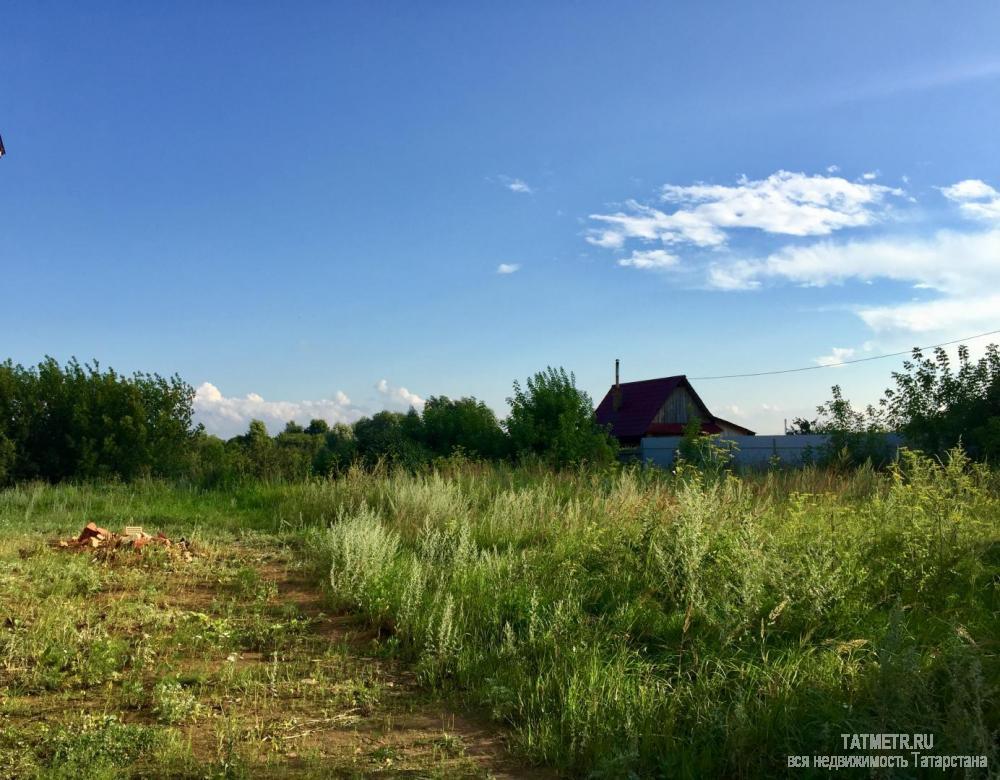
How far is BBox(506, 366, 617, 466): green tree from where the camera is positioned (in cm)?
1831

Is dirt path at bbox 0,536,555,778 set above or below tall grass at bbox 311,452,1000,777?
below

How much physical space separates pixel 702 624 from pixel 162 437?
55.4ft

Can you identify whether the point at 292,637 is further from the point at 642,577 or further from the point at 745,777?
the point at 745,777

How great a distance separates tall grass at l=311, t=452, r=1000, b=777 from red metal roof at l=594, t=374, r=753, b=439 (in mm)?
24124

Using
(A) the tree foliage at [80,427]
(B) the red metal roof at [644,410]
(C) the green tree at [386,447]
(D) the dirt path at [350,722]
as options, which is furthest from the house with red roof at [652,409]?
(D) the dirt path at [350,722]

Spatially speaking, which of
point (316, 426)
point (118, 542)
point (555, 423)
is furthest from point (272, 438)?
point (316, 426)

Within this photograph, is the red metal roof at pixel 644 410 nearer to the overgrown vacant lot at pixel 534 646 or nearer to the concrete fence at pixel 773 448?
the concrete fence at pixel 773 448

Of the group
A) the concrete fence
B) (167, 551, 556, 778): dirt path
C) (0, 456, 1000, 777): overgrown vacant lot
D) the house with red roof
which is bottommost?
(167, 551, 556, 778): dirt path

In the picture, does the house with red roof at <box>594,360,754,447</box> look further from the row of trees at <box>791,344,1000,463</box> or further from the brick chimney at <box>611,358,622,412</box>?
the row of trees at <box>791,344,1000,463</box>

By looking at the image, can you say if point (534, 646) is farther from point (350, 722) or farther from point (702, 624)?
point (350, 722)

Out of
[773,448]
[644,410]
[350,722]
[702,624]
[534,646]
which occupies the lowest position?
[350,722]

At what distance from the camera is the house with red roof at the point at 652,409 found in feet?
103

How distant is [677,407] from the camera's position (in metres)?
32.7

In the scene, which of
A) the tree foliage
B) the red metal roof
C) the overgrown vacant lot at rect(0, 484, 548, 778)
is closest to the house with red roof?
the red metal roof
